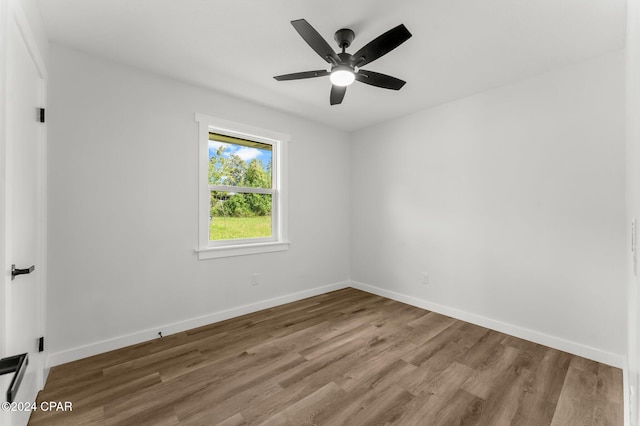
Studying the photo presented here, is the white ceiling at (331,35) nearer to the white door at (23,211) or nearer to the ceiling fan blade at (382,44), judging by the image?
the ceiling fan blade at (382,44)

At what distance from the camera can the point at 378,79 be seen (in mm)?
2252

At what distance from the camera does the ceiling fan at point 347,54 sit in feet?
5.72

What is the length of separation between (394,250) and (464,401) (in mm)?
2252

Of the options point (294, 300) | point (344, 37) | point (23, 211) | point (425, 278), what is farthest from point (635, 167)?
point (294, 300)

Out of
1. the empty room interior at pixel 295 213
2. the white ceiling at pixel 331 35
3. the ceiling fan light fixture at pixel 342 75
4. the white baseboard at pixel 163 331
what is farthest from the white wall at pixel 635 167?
the white baseboard at pixel 163 331

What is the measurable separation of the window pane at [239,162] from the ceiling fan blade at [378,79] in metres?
1.82

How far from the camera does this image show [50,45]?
2252 mm

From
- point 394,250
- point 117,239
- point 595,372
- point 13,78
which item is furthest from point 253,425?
point 394,250

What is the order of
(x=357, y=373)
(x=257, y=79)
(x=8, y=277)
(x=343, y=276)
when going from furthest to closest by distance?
(x=343, y=276), (x=257, y=79), (x=357, y=373), (x=8, y=277)

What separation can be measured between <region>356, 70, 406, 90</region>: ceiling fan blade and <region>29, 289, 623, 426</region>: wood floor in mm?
2286

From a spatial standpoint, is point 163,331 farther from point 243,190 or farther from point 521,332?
point 521,332

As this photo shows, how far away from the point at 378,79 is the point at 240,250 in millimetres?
2348

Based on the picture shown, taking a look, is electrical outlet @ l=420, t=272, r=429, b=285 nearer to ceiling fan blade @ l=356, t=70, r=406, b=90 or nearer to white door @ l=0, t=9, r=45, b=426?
ceiling fan blade @ l=356, t=70, r=406, b=90

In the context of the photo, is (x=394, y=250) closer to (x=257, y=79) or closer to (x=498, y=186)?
(x=498, y=186)
